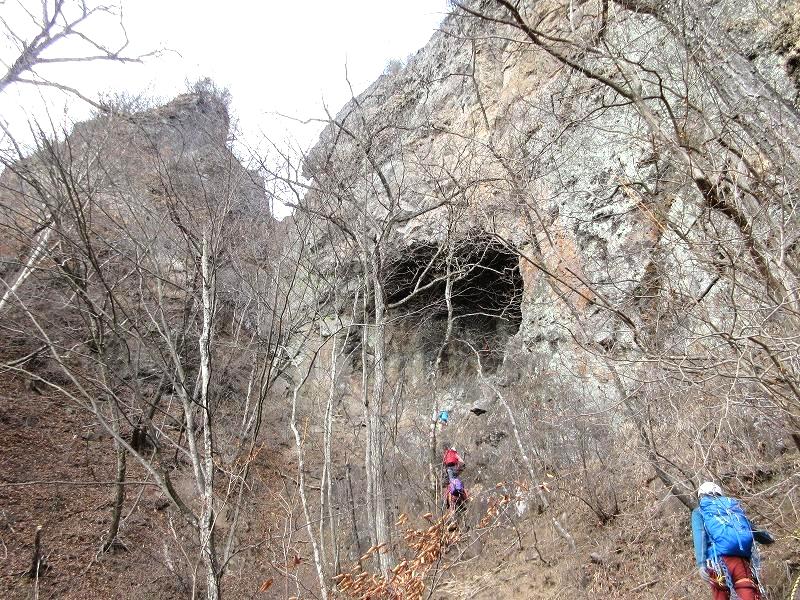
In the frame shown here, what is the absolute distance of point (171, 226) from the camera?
19.2 feet

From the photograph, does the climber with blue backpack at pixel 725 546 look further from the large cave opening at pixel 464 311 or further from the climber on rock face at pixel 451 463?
the large cave opening at pixel 464 311

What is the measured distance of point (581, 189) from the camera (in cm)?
934

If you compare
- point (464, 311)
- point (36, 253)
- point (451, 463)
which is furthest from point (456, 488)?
point (36, 253)

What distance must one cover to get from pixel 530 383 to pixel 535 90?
5.73 meters

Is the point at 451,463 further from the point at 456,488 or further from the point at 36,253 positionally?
the point at 36,253

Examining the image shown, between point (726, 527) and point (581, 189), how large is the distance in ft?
21.7

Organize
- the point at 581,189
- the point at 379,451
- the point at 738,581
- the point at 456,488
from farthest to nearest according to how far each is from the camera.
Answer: the point at 581,189
the point at 456,488
the point at 379,451
the point at 738,581

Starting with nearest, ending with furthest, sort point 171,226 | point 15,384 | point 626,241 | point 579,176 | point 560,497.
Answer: point 171,226 < point 560,497 < point 626,241 < point 579,176 < point 15,384

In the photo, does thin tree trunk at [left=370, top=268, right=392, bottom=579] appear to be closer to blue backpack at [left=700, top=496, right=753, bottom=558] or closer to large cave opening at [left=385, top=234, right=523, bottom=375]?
blue backpack at [left=700, top=496, right=753, bottom=558]

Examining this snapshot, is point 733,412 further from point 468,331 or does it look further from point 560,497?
point 468,331

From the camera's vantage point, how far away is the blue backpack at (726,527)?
374cm

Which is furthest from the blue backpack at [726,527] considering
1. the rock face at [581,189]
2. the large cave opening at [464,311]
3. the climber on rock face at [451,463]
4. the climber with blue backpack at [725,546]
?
the large cave opening at [464,311]

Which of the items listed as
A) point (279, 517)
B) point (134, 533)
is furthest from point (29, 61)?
point (279, 517)

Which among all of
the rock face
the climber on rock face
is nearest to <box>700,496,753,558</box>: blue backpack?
the rock face
